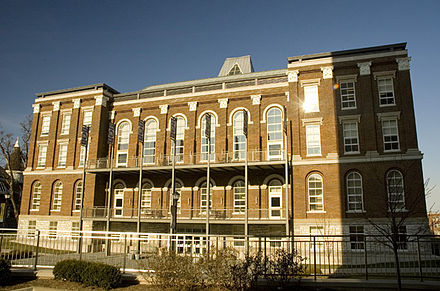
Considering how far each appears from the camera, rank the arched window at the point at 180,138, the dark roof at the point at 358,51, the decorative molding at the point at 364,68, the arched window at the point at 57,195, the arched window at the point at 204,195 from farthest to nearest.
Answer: the arched window at the point at 57,195, the arched window at the point at 180,138, the arched window at the point at 204,195, the decorative molding at the point at 364,68, the dark roof at the point at 358,51

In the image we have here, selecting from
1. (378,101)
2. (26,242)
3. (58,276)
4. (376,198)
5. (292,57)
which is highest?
(292,57)

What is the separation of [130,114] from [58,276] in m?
22.0

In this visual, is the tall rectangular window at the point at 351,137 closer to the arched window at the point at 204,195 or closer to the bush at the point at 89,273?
the arched window at the point at 204,195

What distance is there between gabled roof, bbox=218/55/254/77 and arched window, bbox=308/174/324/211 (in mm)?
16928

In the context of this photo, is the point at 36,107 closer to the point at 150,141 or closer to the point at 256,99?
the point at 150,141

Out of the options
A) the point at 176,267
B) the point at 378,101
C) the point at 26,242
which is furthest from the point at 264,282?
the point at 378,101

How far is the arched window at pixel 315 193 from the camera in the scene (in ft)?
77.9

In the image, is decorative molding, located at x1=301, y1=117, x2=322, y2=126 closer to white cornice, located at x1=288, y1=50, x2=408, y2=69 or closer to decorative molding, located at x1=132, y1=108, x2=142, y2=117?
white cornice, located at x1=288, y1=50, x2=408, y2=69

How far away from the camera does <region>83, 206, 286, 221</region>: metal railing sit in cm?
2519

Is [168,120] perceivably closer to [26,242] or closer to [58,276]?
[26,242]

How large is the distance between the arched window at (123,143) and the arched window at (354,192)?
18.1 meters

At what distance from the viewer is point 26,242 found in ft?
44.2

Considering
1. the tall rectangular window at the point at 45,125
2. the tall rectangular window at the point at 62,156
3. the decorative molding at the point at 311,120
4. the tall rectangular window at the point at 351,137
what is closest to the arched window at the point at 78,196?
the tall rectangular window at the point at 62,156

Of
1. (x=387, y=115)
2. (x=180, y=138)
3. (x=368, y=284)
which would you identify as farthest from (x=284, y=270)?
(x=180, y=138)
